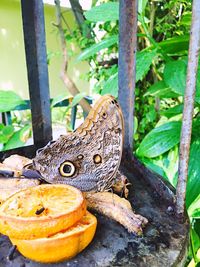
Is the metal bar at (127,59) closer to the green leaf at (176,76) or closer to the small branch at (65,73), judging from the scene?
the green leaf at (176,76)

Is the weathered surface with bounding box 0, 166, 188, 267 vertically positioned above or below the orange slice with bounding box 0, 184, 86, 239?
below

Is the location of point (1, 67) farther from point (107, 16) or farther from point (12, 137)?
point (107, 16)

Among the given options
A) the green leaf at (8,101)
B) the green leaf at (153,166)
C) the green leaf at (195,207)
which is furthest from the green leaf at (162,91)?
the green leaf at (8,101)

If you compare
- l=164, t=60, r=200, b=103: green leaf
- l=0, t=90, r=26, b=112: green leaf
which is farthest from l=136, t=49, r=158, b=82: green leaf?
l=0, t=90, r=26, b=112: green leaf

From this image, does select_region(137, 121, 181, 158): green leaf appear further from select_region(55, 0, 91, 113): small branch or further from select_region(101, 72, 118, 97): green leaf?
select_region(55, 0, 91, 113): small branch

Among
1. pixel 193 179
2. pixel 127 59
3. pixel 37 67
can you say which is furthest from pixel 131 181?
pixel 37 67

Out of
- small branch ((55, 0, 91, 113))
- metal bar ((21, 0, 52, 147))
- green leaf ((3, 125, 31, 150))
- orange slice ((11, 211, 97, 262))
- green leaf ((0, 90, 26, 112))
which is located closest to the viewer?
orange slice ((11, 211, 97, 262))

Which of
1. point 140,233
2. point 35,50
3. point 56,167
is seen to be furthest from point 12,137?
point 140,233
